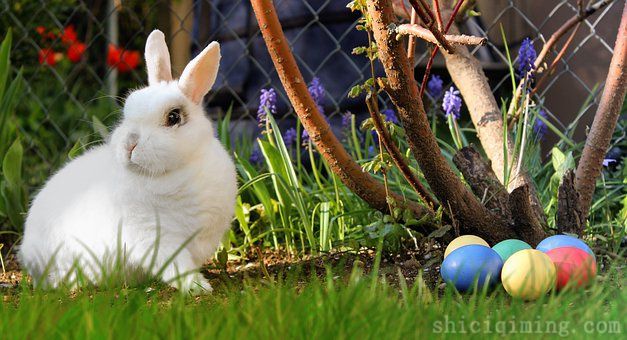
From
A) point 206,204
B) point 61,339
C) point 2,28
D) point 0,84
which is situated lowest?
point 61,339

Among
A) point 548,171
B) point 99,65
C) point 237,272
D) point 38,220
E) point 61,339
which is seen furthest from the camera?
point 99,65

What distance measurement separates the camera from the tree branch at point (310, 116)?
2010 millimetres

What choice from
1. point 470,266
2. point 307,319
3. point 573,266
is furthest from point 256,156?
point 307,319

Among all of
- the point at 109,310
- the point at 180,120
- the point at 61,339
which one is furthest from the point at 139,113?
the point at 61,339

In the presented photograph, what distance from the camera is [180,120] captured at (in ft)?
6.53

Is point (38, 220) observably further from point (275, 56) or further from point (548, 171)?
point (548, 171)

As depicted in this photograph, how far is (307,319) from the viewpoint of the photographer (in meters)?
1.40

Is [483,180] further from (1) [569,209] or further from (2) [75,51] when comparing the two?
(2) [75,51]

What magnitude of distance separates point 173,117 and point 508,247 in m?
0.90

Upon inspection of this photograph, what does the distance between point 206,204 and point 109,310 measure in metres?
0.60

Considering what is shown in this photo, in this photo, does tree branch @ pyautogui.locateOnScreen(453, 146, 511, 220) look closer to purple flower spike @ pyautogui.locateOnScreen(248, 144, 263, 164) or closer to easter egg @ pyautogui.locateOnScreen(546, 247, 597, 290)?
easter egg @ pyautogui.locateOnScreen(546, 247, 597, 290)

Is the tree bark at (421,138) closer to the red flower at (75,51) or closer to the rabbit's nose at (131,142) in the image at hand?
the rabbit's nose at (131,142)

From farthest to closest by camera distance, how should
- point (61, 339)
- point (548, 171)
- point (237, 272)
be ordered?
point (548, 171)
point (237, 272)
point (61, 339)

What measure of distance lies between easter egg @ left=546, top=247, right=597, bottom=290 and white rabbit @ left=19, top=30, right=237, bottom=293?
84 cm
